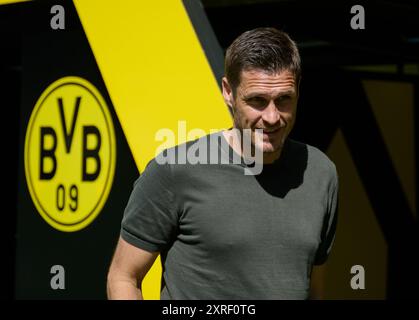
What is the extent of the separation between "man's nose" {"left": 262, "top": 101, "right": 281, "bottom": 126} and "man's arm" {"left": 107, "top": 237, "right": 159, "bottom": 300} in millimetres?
446

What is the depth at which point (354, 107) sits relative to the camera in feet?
18.1

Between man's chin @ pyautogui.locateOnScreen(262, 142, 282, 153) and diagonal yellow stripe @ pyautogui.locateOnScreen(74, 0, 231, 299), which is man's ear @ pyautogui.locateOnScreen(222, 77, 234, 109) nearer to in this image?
man's chin @ pyautogui.locateOnScreen(262, 142, 282, 153)

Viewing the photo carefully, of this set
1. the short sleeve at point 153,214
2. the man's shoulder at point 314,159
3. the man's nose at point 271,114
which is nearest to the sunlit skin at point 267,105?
the man's nose at point 271,114

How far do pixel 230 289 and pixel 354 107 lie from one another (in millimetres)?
3718

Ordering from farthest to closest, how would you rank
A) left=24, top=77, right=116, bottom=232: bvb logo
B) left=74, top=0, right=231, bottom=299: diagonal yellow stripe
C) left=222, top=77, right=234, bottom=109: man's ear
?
left=24, top=77, right=116, bottom=232: bvb logo, left=74, top=0, right=231, bottom=299: diagonal yellow stripe, left=222, top=77, right=234, bottom=109: man's ear

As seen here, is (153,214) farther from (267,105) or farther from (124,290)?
(267,105)

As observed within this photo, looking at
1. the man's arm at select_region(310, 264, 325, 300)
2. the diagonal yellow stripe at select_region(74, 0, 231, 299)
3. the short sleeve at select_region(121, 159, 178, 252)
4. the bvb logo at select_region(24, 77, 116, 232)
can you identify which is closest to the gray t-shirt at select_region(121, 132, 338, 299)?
the short sleeve at select_region(121, 159, 178, 252)

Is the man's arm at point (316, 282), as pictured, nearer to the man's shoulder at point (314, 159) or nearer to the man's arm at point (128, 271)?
the man's shoulder at point (314, 159)

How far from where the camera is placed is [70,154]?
387cm

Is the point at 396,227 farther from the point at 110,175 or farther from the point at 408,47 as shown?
the point at 110,175

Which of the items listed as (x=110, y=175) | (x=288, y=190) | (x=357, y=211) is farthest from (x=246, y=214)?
(x=357, y=211)

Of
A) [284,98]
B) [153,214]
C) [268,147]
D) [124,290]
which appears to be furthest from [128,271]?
[284,98]

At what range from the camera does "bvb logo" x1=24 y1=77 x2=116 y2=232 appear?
12.2ft

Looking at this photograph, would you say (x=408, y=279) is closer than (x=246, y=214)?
No
